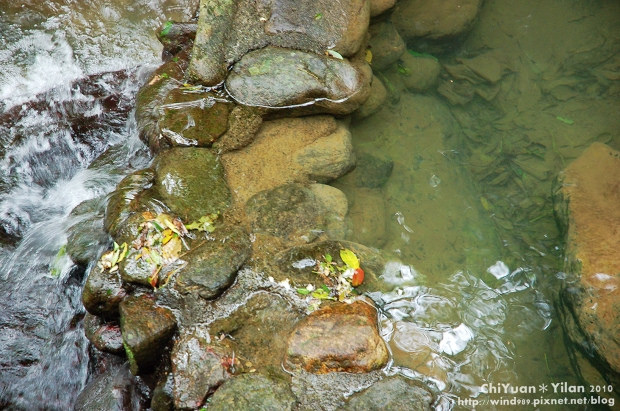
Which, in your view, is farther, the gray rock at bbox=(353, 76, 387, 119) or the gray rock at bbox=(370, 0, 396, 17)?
the gray rock at bbox=(370, 0, 396, 17)

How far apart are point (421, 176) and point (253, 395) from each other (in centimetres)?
285

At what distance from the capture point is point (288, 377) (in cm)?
320

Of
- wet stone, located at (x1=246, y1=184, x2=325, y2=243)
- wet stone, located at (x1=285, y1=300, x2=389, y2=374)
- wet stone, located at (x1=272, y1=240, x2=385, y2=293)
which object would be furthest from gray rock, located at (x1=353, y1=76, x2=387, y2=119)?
wet stone, located at (x1=285, y1=300, x2=389, y2=374)

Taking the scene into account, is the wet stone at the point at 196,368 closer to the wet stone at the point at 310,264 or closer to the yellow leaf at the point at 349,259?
the wet stone at the point at 310,264

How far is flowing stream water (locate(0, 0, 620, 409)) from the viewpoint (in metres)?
3.70

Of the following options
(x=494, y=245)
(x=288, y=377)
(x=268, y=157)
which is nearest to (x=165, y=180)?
(x=268, y=157)

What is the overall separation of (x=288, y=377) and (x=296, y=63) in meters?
2.78

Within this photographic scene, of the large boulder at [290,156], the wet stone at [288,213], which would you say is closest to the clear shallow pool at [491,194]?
the large boulder at [290,156]

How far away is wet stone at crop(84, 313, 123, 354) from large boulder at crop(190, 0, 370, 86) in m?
2.32

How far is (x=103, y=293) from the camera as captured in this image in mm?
3334

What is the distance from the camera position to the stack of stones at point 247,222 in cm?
318

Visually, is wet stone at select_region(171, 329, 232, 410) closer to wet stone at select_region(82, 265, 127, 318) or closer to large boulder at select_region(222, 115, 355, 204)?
wet stone at select_region(82, 265, 127, 318)

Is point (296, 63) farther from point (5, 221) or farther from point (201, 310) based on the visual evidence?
point (5, 221)

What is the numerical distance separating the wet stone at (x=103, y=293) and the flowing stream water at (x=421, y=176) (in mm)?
485
